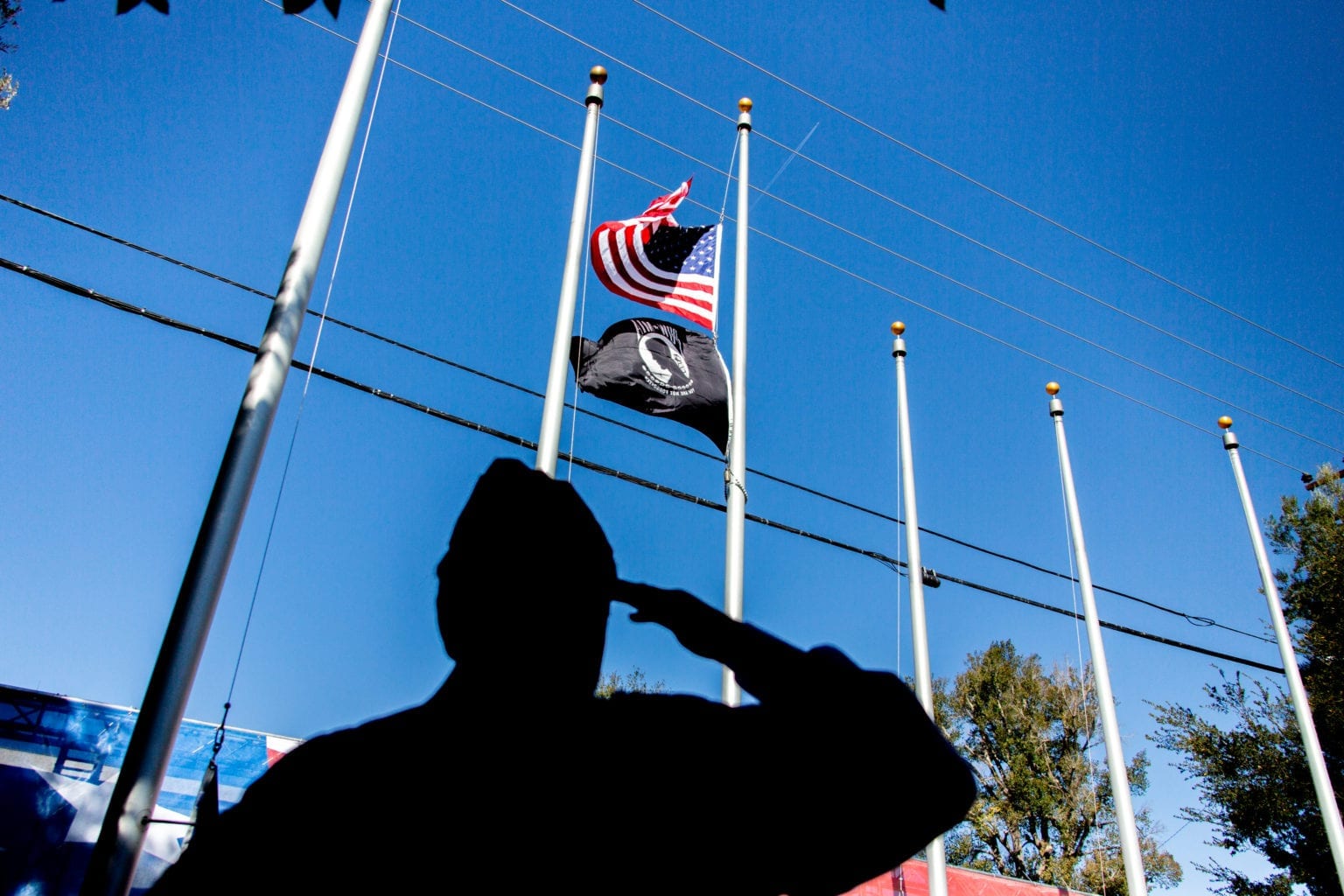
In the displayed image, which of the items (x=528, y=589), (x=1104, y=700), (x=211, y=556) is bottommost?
(x=528, y=589)

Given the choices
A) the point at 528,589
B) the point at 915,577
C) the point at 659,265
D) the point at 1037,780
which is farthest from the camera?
the point at 1037,780

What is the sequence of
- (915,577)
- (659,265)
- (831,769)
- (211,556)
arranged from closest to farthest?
(831,769), (211,556), (659,265), (915,577)

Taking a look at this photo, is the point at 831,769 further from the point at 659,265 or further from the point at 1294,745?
the point at 1294,745

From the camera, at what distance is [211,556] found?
350 centimetres

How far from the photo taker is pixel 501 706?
1.35m

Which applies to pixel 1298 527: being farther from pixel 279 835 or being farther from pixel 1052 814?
pixel 279 835

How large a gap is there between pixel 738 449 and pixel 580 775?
20.2 ft

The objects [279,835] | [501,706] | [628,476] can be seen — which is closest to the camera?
[279,835]

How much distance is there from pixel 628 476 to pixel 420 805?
7714 millimetres

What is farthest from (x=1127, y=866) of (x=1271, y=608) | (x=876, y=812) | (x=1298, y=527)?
(x=1298, y=527)

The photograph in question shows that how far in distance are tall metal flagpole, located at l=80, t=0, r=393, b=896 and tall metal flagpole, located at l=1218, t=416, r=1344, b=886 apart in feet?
48.5

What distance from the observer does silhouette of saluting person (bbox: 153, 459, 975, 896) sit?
121 centimetres

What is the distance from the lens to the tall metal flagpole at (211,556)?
2.88 metres

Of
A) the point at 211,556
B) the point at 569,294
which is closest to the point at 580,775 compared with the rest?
the point at 211,556
